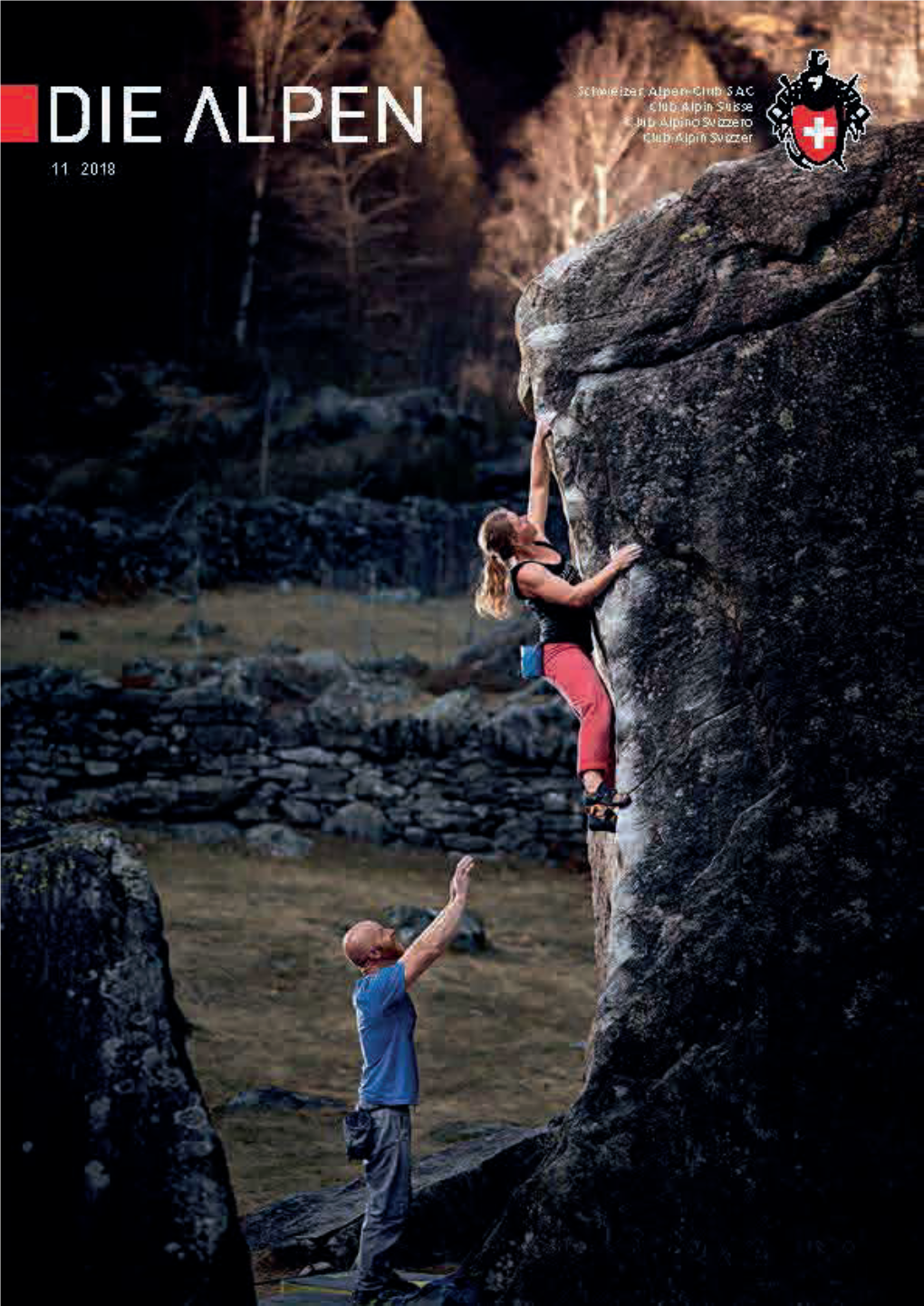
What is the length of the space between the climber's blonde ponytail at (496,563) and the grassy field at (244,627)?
13.5 meters

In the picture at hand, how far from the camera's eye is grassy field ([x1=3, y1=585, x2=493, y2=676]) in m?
20.8

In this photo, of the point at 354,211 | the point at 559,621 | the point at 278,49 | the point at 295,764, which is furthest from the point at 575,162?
the point at 559,621

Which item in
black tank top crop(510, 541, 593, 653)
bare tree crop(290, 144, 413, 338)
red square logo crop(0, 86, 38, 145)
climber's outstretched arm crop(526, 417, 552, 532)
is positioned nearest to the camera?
black tank top crop(510, 541, 593, 653)

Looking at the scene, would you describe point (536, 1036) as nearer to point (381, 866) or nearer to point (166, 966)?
point (381, 866)

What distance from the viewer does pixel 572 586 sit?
585cm

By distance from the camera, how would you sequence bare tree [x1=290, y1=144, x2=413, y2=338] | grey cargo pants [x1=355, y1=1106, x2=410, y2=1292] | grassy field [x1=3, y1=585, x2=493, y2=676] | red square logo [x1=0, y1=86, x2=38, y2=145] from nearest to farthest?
grey cargo pants [x1=355, y1=1106, x2=410, y2=1292]
grassy field [x1=3, y1=585, x2=493, y2=676]
red square logo [x1=0, y1=86, x2=38, y2=145]
bare tree [x1=290, y1=144, x2=413, y2=338]

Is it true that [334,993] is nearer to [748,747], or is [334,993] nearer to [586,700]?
[586,700]

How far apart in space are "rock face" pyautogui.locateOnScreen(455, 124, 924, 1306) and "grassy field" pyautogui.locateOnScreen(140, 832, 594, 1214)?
329cm

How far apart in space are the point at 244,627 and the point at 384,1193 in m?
17.9

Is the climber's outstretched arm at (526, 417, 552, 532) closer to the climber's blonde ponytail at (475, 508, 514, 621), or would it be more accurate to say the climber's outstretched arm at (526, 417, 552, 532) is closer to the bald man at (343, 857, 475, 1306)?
the climber's blonde ponytail at (475, 508, 514, 621)

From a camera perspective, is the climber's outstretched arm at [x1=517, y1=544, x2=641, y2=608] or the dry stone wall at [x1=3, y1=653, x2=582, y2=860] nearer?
the climber's outstretched arm at [x1=517, y1=544, x2=641, y2=608]

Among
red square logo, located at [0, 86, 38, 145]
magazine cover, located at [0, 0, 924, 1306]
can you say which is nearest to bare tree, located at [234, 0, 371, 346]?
red square logo, located at [0, 86, 38, 145]

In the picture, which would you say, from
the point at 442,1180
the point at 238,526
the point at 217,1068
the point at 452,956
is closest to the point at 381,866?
the point at 452,956

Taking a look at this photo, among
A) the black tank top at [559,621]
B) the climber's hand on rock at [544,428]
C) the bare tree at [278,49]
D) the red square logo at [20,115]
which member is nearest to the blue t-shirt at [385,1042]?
the black tank top at [559,621]
